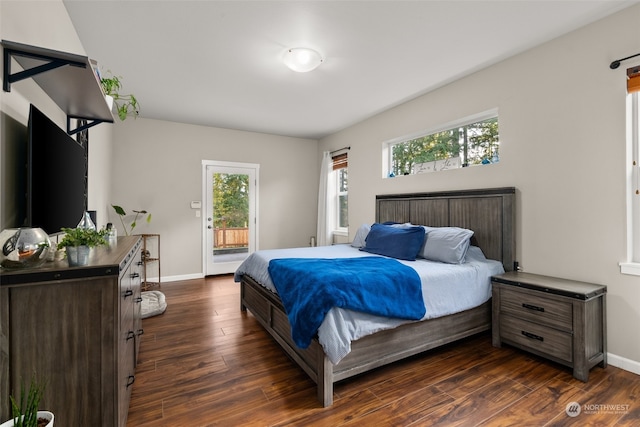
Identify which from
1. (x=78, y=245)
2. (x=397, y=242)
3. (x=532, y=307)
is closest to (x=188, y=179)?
(x=397, y=242)

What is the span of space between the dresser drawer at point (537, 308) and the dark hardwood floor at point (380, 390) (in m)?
0.34

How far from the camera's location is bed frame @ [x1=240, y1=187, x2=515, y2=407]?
1969 mm

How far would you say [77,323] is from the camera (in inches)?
47.3

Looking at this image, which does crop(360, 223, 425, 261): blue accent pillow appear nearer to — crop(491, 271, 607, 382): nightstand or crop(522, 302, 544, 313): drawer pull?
crop(491, 271, 607, 382): nightstand

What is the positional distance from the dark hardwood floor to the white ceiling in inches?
104

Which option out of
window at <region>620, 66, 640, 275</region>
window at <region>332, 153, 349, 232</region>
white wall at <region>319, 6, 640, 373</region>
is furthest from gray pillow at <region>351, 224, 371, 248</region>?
window at <region>620, 66, 640, 275</region>

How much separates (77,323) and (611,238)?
333cm

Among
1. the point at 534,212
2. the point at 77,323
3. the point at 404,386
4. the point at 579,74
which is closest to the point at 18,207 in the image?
the point at 77,323

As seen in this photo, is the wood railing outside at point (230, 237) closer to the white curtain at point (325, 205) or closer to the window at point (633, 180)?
the white curtain at point (325, 205)

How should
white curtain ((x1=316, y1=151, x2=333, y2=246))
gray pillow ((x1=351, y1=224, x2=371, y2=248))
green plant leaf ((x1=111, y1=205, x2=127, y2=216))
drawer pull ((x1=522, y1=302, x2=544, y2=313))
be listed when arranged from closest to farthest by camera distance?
drawer pull ((x1=522, y1=302, x2=544, y2=313)), gray pillow ((x1=351, y1=224, x2=371, y2=248)), green plant leaf ((x1=111, y1=205, x2=127, y2=216)), white curtain ((x1=316, y1=151, x2=333, y2=246))

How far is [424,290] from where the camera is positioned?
2.28 meters

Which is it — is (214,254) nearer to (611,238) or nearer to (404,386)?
(404,386)

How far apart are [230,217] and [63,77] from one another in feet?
12.9

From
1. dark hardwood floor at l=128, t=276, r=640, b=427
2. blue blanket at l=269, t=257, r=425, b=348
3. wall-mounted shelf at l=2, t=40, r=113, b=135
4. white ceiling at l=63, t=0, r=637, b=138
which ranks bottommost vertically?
dark hardwood floor at l=128, t=276, r=640, b=427
